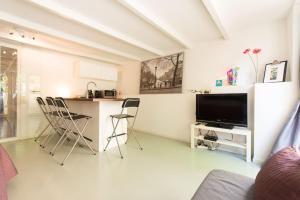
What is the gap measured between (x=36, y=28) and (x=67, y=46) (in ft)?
4.25

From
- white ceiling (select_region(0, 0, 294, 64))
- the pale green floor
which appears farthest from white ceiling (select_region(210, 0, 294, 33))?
the pale green floor

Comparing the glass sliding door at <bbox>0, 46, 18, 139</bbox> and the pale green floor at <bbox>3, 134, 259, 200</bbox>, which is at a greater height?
the glass sliding door at <bbox>0, 46, 18, 139</bbox>

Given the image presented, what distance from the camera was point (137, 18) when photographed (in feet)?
8.63

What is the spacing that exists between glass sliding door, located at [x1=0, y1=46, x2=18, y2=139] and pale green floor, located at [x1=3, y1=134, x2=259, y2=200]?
0.68 meters

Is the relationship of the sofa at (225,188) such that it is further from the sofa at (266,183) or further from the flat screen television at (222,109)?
the flat screen television at (222,109)

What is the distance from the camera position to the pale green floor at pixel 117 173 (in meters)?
1.69

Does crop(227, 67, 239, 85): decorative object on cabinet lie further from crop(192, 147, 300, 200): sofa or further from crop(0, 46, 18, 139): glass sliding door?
crop(0, 46, 18, 139): glass sliding door

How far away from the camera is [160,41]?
143 inches

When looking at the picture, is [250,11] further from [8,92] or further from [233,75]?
[8,92]

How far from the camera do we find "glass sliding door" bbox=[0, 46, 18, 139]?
3.49m

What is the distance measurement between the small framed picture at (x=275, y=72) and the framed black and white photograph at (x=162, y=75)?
1.82 meters

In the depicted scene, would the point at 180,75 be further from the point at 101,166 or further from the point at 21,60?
the point at 21,60

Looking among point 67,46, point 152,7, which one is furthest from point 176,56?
point 67,46

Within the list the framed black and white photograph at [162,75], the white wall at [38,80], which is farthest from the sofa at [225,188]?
the white wall at [38,80]
